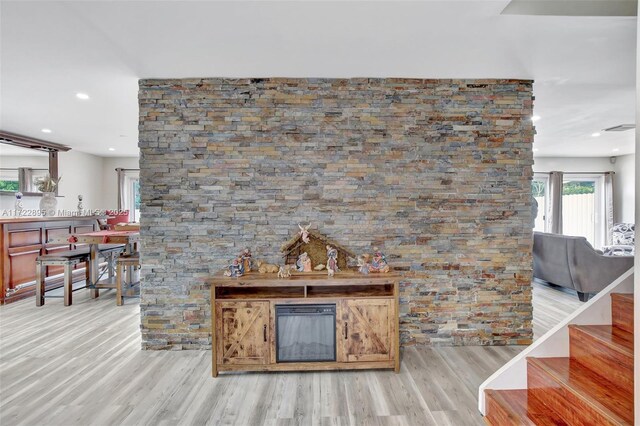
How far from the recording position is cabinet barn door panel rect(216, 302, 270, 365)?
2631mm

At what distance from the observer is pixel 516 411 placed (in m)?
1.72

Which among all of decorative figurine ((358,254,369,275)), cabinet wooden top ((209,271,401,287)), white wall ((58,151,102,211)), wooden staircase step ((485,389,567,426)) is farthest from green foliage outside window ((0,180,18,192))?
wooden staircase step ((485,389,567,426))

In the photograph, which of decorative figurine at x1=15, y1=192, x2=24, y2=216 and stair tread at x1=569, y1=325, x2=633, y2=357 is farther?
decorative figurine at x1=15, y1=192, x2=24, y2=216

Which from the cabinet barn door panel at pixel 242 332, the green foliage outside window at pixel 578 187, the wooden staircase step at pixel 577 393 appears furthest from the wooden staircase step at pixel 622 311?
the green foliage outside window at pixel 578 187

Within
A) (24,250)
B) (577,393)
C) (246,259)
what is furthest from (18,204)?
(577,393)

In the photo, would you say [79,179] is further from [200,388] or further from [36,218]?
[200,388]

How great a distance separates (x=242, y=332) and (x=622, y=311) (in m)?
2.55

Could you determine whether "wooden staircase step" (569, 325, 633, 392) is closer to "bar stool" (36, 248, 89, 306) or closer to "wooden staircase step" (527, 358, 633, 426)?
"wooden staircase step" (527, 358, 633, 426)

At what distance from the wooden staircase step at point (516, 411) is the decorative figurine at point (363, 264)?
4.09 ft

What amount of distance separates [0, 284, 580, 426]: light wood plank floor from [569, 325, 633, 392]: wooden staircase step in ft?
2.54

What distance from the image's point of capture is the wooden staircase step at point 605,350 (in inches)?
61.2

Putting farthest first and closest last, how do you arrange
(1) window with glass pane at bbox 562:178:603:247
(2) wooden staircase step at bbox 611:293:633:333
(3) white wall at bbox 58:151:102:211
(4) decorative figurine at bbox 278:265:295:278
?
(1) window with glass pane at bbox 562:178:603:247 < (3) white wall at bbox 58:151:102:211 < (4) decorative figurine at bbox 278:265:295:278 < (2) wooden staircase step at bbox 611:293:633:333

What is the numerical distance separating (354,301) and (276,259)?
2.98 ft

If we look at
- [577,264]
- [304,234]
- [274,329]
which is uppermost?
[304,234]
